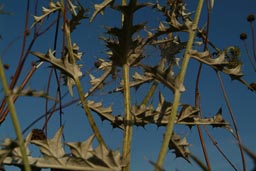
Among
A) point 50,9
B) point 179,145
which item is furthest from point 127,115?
point 50,9

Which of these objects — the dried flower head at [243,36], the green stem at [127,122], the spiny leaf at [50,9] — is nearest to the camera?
the green stem at [127,122]

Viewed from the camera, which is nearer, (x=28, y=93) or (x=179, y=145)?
(x=28, y=93)

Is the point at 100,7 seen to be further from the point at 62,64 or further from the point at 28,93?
the point at 28,93

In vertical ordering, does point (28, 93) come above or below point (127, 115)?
above

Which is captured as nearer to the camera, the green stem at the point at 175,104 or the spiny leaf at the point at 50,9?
the green stem at the point at 175,104

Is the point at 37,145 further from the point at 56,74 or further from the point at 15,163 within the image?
the point at 56,74

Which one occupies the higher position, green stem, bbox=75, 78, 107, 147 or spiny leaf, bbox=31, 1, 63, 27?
spiny leaf, bbox=31, 1, 63, 27

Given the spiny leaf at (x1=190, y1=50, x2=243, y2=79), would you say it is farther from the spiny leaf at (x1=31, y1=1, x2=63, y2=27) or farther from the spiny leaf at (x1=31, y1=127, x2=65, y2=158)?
the spiny leaf at (x1=31, y1=1, x2=63, y2=27)

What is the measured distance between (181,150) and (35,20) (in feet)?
3.06

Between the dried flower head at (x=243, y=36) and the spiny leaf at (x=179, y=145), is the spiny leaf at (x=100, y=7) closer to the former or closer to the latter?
the spiny leaf at (x=179, y=145)

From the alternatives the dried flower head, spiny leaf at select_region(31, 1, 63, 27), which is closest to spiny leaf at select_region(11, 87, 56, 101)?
spiny leaf at select_region(31, 1, 63, 27)

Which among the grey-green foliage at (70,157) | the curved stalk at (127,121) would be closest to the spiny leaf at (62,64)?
the curved stalk at (127,121)

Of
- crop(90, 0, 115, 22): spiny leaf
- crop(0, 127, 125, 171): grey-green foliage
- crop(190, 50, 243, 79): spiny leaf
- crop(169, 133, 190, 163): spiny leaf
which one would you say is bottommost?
crop(169, 133, 190, 163): spiny leaf

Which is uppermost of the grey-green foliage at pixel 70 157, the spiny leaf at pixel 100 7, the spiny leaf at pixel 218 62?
the spiny leaf at pixel 100 7
